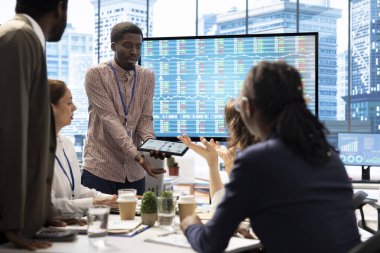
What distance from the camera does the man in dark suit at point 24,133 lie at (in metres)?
1.57

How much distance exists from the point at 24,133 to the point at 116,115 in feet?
5.03

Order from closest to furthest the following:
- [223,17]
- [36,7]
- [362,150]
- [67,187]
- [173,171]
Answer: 1. [36,7]
2. [67,187]
3. [173,171]
4. [362,150]
5. [223,17]


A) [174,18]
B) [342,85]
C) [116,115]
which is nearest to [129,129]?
[116,115]

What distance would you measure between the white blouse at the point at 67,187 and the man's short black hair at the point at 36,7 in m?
0.78

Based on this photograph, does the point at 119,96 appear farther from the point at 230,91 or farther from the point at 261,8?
the point at 261,8

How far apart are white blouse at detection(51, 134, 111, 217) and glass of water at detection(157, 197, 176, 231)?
0.41 metres

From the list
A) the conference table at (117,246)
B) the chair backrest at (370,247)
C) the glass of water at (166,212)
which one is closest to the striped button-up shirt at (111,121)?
the glass of water at (166,212)

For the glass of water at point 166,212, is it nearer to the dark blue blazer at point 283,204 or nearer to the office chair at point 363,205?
the dark blue blazer at point 283,204

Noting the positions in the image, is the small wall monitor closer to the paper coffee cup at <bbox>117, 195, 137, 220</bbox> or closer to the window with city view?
the window with city view

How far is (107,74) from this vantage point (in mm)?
3188

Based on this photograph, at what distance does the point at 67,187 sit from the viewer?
249cm

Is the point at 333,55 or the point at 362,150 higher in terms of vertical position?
the point at 333,55

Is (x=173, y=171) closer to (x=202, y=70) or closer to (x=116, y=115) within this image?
(x=116, y=115)

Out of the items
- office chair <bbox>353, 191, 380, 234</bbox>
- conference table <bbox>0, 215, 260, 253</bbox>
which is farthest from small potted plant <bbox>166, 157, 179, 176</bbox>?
conference table <bbox>0, 215, 260, 253</bbox>
